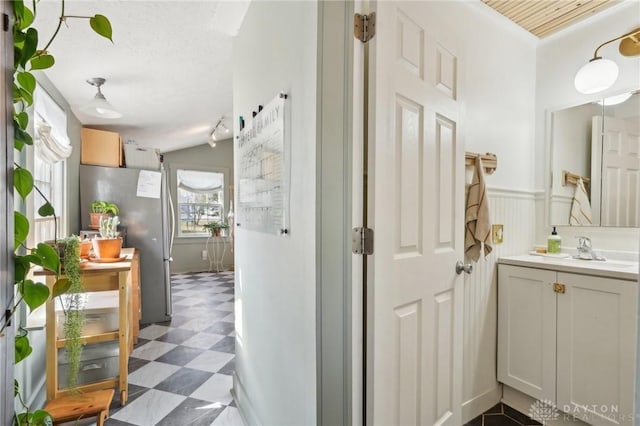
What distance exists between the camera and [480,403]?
189 cm

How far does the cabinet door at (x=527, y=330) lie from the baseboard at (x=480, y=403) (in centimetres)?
11

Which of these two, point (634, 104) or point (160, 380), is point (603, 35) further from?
point (160, 380)

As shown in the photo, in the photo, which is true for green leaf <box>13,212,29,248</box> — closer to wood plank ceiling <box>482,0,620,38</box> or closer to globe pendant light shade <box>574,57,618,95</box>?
wood plank ceiling <box>482,0,620,38</box>

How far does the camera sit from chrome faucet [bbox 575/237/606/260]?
6.05ft

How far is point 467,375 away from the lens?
182cm

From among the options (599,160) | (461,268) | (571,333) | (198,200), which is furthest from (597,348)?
(198,200)

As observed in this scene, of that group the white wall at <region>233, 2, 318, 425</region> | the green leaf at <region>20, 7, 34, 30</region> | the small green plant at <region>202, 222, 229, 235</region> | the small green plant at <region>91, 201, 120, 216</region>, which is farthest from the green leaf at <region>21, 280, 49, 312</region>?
the small green plant at <region>202, 222, 229, 235</region>

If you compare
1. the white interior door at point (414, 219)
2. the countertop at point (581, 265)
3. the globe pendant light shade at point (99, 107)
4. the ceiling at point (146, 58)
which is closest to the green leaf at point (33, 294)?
the white interior door at point (414, 219)

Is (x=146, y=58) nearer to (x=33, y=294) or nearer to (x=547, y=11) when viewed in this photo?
(x=33, y=294)

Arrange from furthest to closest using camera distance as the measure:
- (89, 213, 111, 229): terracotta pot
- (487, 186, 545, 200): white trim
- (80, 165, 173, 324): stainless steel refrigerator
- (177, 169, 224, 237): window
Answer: (177, 169, 224, 237): window, (80, 165, 173, 324): stainless steel refrigerator, (89, 213, 111, 229): terracotta pot, (487, 186, 545, 200): white trim

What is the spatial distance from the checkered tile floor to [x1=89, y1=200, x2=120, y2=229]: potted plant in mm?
1208

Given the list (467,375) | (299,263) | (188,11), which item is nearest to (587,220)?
(467,375)

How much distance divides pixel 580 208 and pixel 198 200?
19.6 feet

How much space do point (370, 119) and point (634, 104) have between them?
5.90ft
